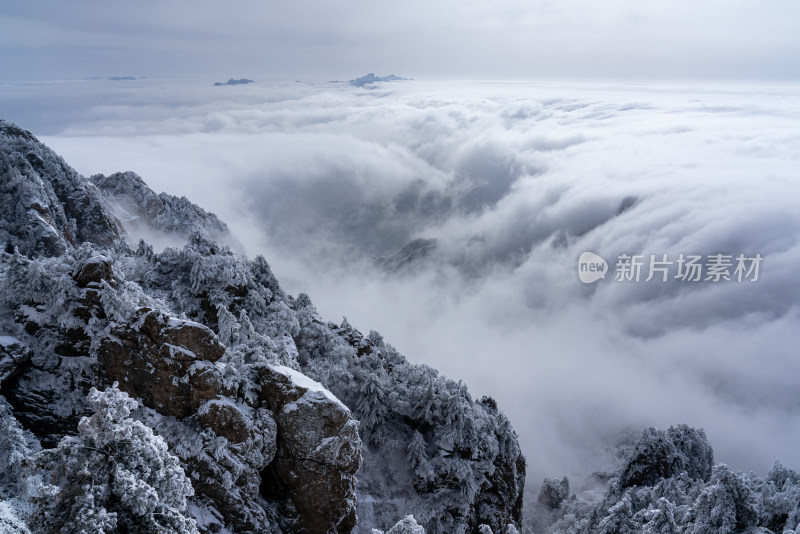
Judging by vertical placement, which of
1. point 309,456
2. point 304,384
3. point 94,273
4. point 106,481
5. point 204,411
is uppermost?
point 94,273

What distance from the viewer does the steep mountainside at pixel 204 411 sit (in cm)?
1120

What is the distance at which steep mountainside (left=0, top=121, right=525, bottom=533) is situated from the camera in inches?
441

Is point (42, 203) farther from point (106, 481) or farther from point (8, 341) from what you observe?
point (106, 481)

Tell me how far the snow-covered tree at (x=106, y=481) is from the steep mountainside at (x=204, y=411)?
0.04m

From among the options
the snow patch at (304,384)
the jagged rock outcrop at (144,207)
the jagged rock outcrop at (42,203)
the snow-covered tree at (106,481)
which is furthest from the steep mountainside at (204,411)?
the jagged rock outcrop at (144,207)

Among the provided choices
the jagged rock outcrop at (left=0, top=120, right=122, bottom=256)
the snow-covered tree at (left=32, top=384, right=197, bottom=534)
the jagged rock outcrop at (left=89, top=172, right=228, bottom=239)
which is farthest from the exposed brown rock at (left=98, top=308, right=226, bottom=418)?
the jagged rock outcrop at (left=89, top=172, right=228, bottom=239)

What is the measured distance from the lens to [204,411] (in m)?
21.3

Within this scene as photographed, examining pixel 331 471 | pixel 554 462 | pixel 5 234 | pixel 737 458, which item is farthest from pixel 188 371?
pixel 737 458

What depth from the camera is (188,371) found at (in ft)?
71.6


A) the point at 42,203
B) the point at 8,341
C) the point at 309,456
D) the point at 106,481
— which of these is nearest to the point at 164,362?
the point at 8,341

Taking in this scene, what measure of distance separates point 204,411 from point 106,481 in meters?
10.9

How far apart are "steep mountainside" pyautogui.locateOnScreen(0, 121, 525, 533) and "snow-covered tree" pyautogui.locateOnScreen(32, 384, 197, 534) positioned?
37 mm

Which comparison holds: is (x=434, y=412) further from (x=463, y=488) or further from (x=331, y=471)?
(x=331, y=471)

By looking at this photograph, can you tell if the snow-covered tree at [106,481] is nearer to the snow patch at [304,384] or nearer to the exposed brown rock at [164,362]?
the exposed brown rock at [164,362]
